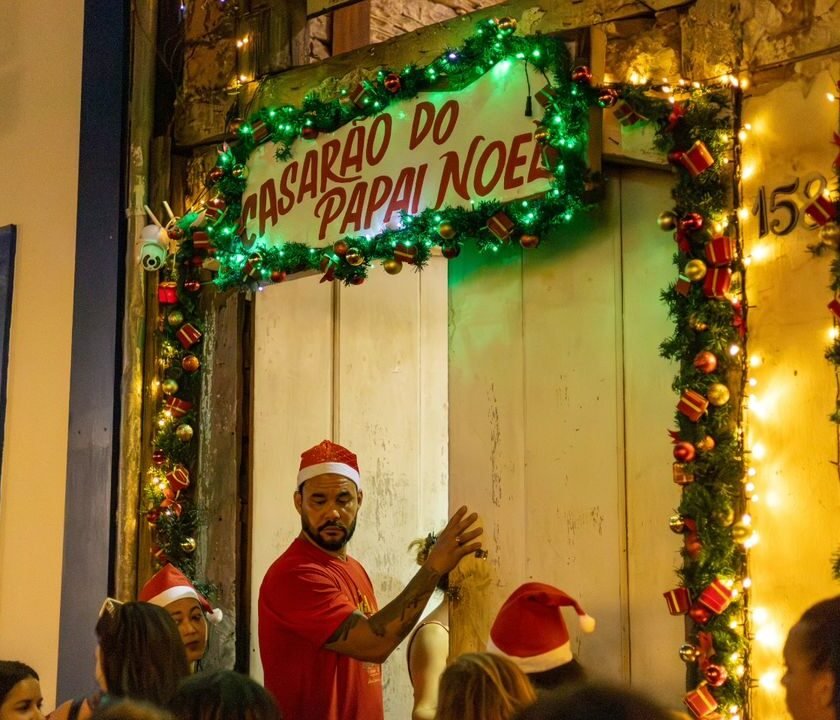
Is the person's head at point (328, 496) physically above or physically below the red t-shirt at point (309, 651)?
above

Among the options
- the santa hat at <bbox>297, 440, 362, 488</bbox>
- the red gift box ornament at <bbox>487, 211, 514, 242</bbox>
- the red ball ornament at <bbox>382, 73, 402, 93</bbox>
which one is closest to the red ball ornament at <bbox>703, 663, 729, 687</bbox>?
the santa hat at <bbox>297, 440, 362, 488</bbox>

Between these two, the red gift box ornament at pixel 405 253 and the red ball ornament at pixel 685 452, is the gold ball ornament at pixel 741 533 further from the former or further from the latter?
the red gift box ornament at pixel 405 253

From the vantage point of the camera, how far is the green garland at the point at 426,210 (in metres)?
5.20

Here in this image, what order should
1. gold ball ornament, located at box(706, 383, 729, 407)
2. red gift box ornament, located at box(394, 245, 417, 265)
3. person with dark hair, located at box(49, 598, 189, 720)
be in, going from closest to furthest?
1. person with dark hair, located at box(49, 598, 189, 720)
2. gold ball ornament, located at box(706, 383, 729, 407)
3. red gift box ornament, located at box(394, 245, 417, 265)

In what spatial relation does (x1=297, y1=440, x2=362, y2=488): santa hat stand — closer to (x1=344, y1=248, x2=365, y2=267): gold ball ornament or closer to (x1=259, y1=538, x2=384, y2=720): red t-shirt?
(x1=259, y1=538, x2=384, y2=720): red t-shirt

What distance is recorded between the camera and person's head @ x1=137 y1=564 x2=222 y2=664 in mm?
5121

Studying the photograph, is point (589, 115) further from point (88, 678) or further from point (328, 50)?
point (88, 678)

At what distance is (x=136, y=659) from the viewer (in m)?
4.14

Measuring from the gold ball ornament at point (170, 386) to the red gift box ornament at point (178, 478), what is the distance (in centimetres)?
38

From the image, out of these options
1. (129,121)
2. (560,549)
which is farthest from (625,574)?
(129,121)

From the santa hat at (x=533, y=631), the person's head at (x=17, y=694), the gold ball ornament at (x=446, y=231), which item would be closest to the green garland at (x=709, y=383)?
the santa hat at (x=533, y=631)

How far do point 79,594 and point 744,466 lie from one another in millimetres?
3723

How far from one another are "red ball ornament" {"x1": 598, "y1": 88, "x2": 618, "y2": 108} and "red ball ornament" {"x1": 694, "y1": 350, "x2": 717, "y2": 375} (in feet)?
3.47

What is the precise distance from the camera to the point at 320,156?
620cm
